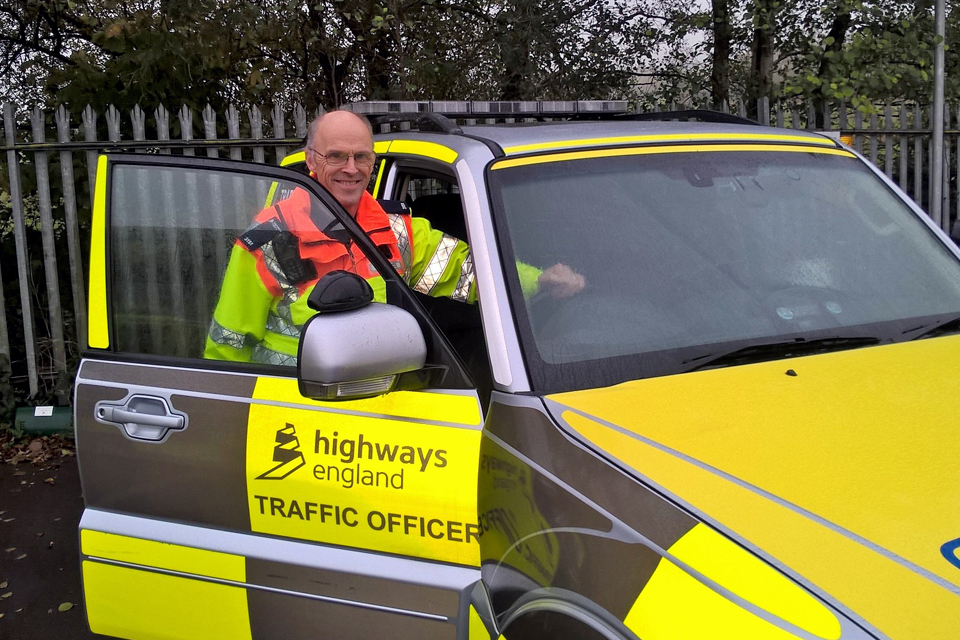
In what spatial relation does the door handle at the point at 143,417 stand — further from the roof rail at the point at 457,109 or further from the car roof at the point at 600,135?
the roof rail at the point at 457,109

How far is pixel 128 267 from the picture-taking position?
259 centimetres

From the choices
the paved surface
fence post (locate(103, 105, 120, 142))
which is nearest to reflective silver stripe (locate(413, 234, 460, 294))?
the paved surface

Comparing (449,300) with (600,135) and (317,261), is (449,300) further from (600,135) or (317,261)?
(600,135)

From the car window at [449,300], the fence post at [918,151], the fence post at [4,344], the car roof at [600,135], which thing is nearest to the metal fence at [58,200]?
the fence post at [4,344]

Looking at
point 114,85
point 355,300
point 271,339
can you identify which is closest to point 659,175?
point 355,300

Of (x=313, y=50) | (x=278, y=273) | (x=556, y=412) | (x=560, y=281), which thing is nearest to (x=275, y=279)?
(x=278, y=273)

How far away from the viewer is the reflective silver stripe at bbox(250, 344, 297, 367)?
2388 mm

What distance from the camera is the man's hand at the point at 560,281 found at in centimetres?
213

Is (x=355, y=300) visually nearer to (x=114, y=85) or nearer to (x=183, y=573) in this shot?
(x=183, y=573)

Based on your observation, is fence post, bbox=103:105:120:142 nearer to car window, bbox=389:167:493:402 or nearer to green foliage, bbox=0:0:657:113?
green foliage, bbox=0:0:657:113

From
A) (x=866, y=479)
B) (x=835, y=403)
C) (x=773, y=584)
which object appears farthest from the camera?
(x=835, y=403)

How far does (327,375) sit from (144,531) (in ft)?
3.38

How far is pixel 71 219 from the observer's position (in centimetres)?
616

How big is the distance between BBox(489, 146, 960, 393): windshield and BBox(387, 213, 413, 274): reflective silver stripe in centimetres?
58
